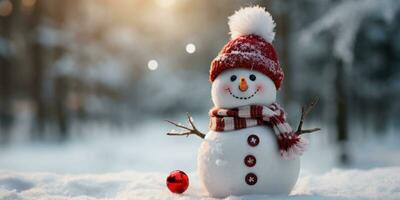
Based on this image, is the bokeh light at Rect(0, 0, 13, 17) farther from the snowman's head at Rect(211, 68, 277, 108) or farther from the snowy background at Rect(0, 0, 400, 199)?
the snowman's head at Rect(211, 68, 277, 108)

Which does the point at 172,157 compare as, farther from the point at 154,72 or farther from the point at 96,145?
the point at 154,72

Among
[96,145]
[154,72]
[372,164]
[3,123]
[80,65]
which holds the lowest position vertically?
[372,164]

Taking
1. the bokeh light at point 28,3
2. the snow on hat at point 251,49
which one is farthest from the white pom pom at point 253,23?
the bokeh light at point 28,3

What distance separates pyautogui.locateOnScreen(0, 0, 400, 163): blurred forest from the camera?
14.0 meters

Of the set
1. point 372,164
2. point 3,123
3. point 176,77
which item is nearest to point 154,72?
point 176,77

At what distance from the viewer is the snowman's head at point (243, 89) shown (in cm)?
464

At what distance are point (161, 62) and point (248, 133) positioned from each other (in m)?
22.7

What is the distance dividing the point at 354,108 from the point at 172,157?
8668 mm

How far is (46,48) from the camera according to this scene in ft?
68.4

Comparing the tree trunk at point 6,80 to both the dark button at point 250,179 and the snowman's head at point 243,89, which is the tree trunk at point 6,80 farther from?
A: the dark button at point 250,179

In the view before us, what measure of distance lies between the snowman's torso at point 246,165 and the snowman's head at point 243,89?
0.85 ft

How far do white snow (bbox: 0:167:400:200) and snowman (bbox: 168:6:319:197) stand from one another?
20 centimetres

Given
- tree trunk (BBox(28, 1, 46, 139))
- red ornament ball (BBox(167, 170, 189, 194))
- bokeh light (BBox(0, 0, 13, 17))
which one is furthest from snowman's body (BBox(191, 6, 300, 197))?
bokeh light (BBox(0, 0, 13, 17))

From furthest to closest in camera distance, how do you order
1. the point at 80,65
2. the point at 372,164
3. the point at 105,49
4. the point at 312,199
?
the point at 105,49, the point at 80,65, the point at 372,164, the point at 312,199
